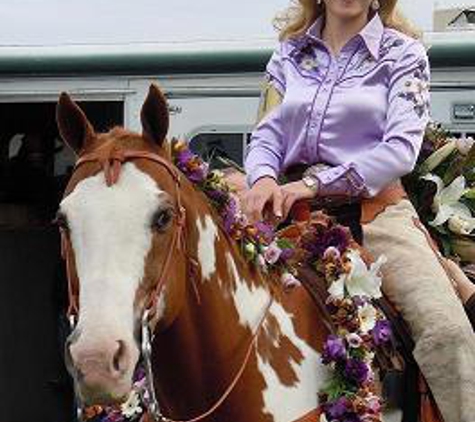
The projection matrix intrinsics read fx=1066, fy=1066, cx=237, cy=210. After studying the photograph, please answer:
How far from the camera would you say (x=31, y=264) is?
8195 millimetres

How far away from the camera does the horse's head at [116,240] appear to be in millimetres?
2584

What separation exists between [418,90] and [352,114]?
0.25 m

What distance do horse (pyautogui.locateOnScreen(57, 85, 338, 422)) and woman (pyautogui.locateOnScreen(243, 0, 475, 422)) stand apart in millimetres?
372

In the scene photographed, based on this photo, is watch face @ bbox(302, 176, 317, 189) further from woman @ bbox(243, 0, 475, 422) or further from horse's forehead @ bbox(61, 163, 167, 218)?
horse's forehead @ bbox(61, 163, 167, 218)

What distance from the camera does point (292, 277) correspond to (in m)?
3.51

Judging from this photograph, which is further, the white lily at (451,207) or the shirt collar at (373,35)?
the white lily at (451,207)

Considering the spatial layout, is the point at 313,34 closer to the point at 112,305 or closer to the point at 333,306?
the point at 333,306

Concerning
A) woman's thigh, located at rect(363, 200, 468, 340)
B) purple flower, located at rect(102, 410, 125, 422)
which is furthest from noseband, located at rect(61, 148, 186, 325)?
woman's thigh, located at rect(363, 200, 468, 340)

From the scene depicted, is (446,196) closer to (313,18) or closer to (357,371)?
(313,18)

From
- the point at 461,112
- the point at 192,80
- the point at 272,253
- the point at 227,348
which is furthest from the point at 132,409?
the point at 461,112

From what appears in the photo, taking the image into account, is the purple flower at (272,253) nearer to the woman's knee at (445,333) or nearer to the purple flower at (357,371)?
the purple flower at (357,371)

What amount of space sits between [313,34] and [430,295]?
1.13m

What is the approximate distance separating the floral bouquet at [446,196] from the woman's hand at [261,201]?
88cm

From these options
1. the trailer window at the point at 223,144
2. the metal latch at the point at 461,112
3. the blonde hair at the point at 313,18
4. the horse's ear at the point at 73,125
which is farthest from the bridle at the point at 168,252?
the metal latch at the point at 461,112
